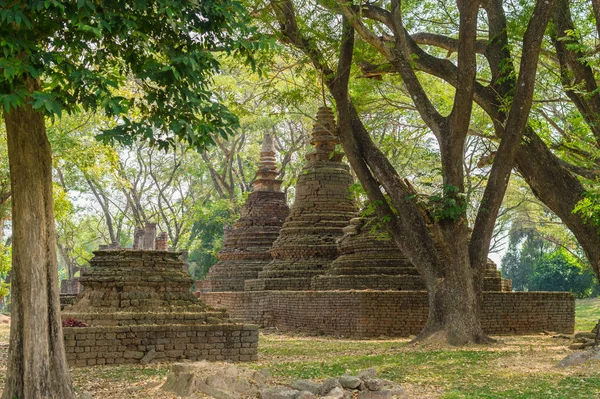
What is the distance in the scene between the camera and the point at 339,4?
14.0 metres

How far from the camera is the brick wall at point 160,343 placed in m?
12.2

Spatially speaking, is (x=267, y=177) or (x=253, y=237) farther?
(x=267, y=177)

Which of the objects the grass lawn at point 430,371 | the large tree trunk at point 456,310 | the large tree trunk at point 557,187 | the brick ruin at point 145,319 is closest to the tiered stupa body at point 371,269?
the grass lawn at point 430,371

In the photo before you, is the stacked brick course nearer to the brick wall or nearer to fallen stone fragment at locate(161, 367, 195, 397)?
the brick wall

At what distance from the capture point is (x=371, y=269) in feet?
68.5

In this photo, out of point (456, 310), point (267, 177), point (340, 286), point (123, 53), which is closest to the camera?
point (123, 53)

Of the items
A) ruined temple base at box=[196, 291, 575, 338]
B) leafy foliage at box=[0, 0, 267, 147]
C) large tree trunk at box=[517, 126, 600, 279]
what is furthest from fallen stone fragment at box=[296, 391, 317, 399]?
ruined temple base at box=[196, 291, 575, 338]

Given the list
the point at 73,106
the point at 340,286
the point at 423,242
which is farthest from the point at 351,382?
the point at 340,286

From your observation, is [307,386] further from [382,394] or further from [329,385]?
[382,394]

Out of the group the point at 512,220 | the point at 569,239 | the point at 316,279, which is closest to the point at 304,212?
the point at 316,279

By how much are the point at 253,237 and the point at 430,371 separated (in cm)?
1639

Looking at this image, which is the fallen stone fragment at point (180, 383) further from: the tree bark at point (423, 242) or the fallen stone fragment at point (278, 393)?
the tree bark at point (423, 242)

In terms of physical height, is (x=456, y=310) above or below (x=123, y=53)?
below

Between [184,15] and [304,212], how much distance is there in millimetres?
16854
